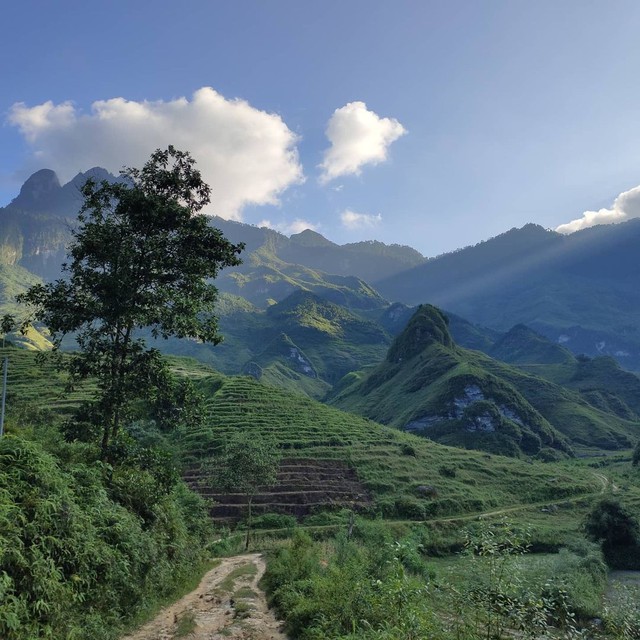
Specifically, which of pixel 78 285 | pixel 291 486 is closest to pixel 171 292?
pixel 78 285

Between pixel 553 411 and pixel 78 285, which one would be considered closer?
pixel 78 285

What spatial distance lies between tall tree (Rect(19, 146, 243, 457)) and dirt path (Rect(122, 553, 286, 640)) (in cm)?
691

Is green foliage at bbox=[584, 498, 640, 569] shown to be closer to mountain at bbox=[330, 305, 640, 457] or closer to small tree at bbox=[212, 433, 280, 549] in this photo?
small tree at bbox=[212, 433, 280, 549]

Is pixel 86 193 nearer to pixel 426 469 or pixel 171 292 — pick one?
pixel 171 292

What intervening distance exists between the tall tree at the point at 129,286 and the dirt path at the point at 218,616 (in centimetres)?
691

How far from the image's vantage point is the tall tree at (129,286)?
19.2 meters

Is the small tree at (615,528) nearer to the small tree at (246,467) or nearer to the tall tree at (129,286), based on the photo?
the small tree at (246,467)

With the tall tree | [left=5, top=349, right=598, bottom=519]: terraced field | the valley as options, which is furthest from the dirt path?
[left=5, top=349, right=598, bottom=519]: terraced field

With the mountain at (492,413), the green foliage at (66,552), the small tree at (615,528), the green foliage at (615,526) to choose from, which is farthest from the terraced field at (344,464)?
the green foliage at (66,552)

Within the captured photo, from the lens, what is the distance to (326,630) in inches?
582

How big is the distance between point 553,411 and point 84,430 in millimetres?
191927

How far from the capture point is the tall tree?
19.2m

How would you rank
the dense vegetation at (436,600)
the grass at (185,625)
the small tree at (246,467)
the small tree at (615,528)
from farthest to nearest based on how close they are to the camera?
the small tree at (615,528)
the small tree at (246,467)
the grass at (185,625)
the dense vegetation at (436,600)

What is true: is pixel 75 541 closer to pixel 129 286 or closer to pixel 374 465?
pixel 129 286
